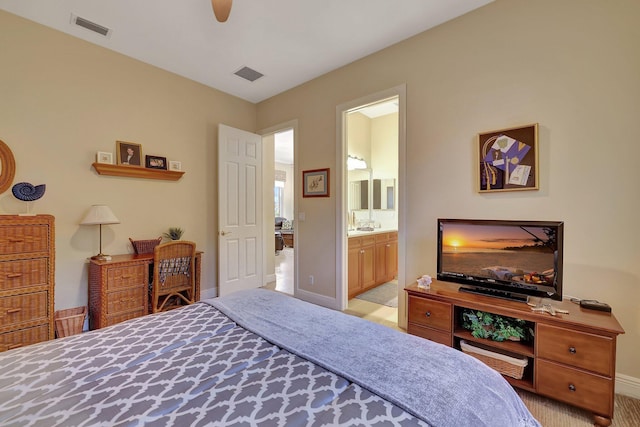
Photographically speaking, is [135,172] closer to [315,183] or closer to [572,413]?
[315,183]

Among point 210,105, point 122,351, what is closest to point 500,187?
point 122,351

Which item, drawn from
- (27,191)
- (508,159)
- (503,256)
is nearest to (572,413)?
(503,256)

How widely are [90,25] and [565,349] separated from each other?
4.49 m

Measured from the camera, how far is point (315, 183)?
11.4 feet

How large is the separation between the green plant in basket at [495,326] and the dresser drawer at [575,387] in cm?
20

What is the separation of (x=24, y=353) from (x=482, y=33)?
3532 mm

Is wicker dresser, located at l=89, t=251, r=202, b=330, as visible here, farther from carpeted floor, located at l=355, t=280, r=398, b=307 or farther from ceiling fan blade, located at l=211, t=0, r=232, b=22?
carpeted floor, located at l=355, t=280, r=398, b=307

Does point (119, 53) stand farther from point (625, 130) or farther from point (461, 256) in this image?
point (625, 130)

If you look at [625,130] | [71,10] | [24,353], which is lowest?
[24,353]

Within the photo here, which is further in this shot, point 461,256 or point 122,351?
point 461,256

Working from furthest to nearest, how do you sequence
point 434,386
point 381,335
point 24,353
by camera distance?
1. point 381,335
2. point 24,353
3. point 434,386

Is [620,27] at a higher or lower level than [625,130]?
higher

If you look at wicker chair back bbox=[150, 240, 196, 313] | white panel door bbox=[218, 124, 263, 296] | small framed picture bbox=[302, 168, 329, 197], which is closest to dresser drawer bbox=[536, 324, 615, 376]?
small framed picture bbox=[302, 168, 329, 197]

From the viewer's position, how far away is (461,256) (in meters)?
2.18
